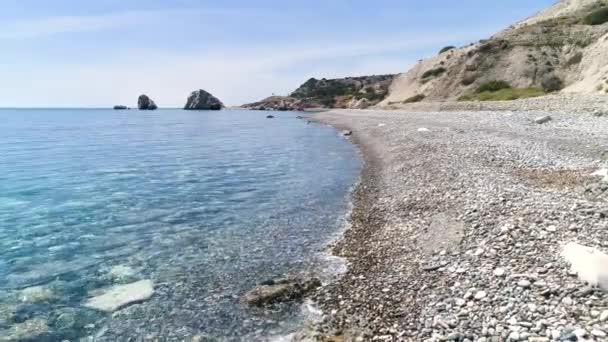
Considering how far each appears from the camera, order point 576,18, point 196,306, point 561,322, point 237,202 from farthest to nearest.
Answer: point 576,18
point 237,202
point 196,306
point 561,322

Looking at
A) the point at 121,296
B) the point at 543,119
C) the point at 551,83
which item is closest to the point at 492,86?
the point at 551,83

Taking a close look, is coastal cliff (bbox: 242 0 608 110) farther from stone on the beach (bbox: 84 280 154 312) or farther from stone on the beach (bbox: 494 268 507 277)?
stone on the beach (bbox: 84 280 154 312)

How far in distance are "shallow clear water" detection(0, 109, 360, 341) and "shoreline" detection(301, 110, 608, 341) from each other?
1.87 meters

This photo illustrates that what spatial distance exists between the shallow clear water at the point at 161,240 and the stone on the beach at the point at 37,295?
57mm

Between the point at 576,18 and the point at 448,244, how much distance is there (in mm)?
→ 99580

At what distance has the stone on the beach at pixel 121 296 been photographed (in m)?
10.8

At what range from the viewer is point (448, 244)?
11.8 m

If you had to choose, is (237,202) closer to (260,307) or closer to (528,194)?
(260,307)

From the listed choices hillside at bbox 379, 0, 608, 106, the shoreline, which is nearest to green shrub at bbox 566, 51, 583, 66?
hillside at bbox 379, 0, 608, 106

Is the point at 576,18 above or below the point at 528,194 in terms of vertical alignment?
above

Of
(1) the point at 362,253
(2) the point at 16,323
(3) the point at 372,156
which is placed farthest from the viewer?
(3) the point at 372,156

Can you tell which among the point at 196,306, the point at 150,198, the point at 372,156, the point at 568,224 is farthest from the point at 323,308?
the point at 372,156

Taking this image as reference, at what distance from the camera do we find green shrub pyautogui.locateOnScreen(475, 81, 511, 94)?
3022 inches

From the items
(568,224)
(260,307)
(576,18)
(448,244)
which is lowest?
(260,307)
